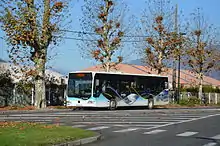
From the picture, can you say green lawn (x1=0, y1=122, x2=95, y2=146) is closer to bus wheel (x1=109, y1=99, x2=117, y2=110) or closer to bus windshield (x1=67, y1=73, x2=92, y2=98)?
bus windshield (x1=67, y1=73, x2=92, y2=98)

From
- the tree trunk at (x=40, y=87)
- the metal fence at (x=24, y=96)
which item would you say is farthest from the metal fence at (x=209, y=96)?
the tree trunk at (x=40, y=87)

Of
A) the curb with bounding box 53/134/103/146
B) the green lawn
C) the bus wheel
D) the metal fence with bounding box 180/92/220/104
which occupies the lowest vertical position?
the curb with bounding box 53/134/103/146

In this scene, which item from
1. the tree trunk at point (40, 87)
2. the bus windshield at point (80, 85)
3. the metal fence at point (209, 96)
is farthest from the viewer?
the metal fence at point (209, 96)

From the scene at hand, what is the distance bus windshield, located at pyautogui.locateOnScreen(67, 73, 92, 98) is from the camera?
33.1 m

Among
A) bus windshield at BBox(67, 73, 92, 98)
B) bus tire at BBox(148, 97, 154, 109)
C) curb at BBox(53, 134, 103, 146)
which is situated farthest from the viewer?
bus tire at BBox(148, 97, 154, 109)

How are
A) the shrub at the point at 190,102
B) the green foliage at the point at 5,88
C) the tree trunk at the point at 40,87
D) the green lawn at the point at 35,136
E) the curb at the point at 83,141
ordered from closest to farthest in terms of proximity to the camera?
the green lawn at the point at 35,136
the curb at the point at 83,141
the tree trunk at the point at 40,87
the green foliage at the point at 5,88
the shrub at the point at 190,102

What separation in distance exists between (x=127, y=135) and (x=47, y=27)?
19.3 meters

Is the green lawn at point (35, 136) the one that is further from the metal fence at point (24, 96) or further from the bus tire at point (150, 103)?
the bus tire at point (150, 103)

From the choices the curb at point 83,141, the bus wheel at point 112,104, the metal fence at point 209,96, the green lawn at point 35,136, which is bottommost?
the curb at point 83,141

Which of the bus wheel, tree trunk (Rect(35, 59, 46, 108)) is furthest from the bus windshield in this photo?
tree trunk (Rect(35, 59, 46, 108))

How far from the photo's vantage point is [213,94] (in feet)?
214

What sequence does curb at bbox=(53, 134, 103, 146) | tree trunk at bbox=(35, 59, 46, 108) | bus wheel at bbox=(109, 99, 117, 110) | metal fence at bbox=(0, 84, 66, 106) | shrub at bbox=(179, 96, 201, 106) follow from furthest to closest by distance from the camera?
1. shrub at bbox=(179, 96, 201, 106)
2. metal fence at bbox=(0, 84, 66, 106)
3. tree trunk at bbox=(35, 59, 46, 108)
4. bus wheel at bbox=(109, 99, 117, 110)
5. curb at bbox=(53, 134, 103, 146)

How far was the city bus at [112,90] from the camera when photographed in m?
33.2

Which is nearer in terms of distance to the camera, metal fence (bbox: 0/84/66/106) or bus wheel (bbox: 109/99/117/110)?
bus wheel (bbox: 109/99/117/110)
